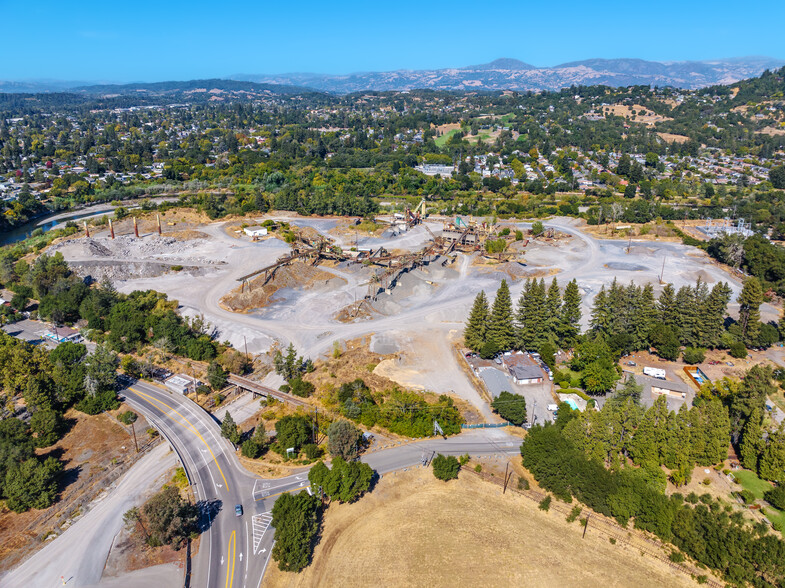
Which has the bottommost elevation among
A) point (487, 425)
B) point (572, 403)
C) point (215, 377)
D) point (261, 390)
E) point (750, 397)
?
point (572, 403)

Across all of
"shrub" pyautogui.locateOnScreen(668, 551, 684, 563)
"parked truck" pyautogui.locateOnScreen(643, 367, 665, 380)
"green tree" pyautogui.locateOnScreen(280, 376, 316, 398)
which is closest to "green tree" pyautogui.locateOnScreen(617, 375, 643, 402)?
"parked truck" pyautogui.locateOnScreen(643, 367, 665, 380)

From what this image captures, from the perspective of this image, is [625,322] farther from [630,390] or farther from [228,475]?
[228,475]

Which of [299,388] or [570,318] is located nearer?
[299,388]

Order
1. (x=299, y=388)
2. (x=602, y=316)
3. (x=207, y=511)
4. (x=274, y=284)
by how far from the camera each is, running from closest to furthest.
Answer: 1. (x=207, y=511)
2. (x=299, y=388)
3. (x=602, y=316)
4. (x=274, y=284)

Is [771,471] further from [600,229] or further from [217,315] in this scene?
[600,229]

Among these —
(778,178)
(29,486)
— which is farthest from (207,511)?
(778,178)

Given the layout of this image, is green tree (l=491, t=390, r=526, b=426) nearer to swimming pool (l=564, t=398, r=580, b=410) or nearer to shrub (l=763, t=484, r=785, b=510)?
swimming pool (l=564, t=398, r=580, b=410)
